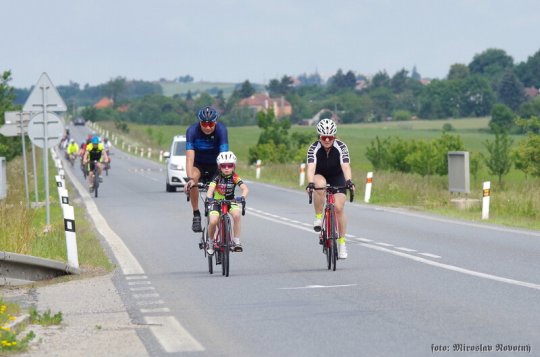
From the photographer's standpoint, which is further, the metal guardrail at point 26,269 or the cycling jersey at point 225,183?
the cycling jersey at point 225,183

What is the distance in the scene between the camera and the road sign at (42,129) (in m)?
23.3

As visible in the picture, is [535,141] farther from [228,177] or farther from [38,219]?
[228,177]

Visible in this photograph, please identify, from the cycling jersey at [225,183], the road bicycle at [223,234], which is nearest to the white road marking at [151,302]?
the road bicycle at [223,234]

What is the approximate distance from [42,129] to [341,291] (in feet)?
39.3

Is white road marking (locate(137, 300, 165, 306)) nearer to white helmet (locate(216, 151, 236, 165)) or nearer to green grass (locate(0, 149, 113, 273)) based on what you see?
white helmet (locate(216, 151, 236, 165))

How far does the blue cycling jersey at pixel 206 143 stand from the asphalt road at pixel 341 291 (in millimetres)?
1386

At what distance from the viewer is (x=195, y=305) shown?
11.9m

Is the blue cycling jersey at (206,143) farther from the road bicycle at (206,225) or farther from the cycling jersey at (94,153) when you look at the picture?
the cycling jersey at (94,153)

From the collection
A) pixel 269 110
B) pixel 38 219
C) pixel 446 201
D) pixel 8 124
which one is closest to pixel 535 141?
pixel 446 201

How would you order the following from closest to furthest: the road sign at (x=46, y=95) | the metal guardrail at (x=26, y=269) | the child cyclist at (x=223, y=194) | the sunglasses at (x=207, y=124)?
the metal guardrail at (x=26, y=269)
the child cyclist at (x=223, y=194)
the sunglasses at (x=207, y=124)
the road sign at (x=46, y=95)

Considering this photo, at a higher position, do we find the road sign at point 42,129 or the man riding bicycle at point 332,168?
the road sign at point 42,129

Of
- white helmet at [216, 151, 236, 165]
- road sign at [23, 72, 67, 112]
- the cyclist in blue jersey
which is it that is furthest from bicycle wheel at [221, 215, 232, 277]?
road sign at [23, 72, 67, 112]

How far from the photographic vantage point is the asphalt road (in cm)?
925

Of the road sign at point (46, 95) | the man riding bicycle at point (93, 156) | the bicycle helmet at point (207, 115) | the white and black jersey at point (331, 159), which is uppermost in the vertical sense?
the road sign at point (46, 95)
